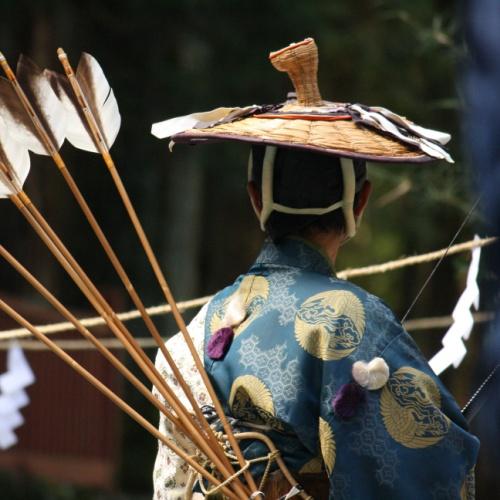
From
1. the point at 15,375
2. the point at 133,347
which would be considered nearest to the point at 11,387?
the point at 15,375

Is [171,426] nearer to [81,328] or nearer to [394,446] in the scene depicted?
[81,328]

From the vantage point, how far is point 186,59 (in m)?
11.1

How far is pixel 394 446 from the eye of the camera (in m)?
2.62

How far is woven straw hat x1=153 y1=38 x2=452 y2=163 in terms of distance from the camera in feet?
8.86

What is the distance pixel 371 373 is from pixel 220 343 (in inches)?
15.0

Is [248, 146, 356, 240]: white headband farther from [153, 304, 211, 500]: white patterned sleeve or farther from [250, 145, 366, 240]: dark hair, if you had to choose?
[153, 304, 211, 500]: white patterned sleeve

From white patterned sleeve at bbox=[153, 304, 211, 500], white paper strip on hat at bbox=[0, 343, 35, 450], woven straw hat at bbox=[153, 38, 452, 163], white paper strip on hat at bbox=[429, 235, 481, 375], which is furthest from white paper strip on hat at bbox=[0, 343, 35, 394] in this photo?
woven straw hat at bbox=[153, 38, 452, 163]

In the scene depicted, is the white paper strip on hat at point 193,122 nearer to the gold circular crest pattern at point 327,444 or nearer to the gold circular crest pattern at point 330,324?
the gold circular crest pattern at point 330,324

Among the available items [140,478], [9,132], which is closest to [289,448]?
[9,132]

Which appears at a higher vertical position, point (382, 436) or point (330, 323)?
point (330, 323)

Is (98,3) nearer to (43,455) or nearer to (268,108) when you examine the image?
(43,455)

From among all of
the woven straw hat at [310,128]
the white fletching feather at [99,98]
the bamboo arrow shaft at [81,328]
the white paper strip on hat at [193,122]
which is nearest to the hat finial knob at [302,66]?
the woven straw hat at [310,128]

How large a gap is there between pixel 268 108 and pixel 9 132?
0.58m

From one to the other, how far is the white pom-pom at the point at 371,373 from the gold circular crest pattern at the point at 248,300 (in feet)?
1.00
